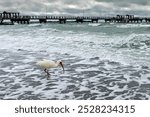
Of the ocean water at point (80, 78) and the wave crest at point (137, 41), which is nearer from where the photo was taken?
the ocean water at point (80, 78)

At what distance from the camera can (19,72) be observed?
1191 centimetres

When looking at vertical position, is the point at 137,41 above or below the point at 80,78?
above

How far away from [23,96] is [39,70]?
331 centimetres

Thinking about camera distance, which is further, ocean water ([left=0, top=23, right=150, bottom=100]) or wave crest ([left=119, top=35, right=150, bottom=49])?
wave crest ([left=119, top=35, right=150, bottom=49])

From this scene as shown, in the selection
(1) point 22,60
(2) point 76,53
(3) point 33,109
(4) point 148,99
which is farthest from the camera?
(2) point 76,53

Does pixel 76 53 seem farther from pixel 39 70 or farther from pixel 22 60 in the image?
pixel 39 70

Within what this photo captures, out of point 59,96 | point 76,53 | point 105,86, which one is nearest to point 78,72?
point 105,86

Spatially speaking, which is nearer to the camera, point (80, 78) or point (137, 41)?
point (80, 78)

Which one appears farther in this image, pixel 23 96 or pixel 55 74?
pixel 55 74

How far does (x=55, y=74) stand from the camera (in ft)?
38.1

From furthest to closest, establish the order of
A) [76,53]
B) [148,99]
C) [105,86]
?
1. [76,53]
2. [105,86]
3. [148,99]

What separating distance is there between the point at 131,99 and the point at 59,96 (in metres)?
1.89

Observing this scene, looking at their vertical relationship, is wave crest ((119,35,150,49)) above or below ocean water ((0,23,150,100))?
above

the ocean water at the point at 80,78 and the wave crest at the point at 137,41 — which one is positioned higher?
the wave crest at the point at 137,41
